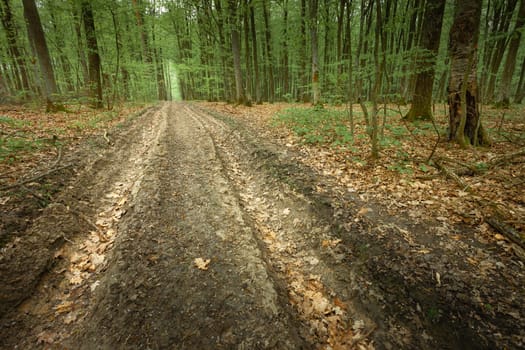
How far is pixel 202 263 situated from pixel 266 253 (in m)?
0.90

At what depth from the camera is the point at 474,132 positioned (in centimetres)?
559

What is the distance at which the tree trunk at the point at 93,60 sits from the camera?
1162 centimetres

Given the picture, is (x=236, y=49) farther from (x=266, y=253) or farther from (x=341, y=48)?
(x=266, y=253)

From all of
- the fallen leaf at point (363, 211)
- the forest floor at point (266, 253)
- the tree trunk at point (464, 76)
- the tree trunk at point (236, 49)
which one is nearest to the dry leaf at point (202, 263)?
the forest floor at point (266, 253)

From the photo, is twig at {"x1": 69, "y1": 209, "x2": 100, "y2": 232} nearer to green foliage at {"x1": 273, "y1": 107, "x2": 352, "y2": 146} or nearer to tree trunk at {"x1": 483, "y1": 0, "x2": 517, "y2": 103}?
green foliage at {"x1": 273, "y1": 107, "x2": 352, "y2": 146}

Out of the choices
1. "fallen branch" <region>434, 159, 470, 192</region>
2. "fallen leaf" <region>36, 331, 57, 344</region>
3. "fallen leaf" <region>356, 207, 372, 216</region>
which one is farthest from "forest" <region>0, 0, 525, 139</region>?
"fallen leaf" <region>36, 331, 57, 344</region>

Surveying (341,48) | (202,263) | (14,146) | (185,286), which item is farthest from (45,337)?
(341,48)

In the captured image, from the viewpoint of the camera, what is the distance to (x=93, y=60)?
12.2 meters

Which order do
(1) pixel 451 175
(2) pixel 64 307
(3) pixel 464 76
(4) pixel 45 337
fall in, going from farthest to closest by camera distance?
1. (3) pixel 464 76
2. (1) pixel 451 175
3. (2) pixel 64 307
4. (4) pixel 45 337

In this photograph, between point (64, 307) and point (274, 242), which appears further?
point (274, 242)

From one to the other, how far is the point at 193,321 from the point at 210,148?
5393 mm

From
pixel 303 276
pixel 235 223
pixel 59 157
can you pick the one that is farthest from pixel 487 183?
pixel 59 157

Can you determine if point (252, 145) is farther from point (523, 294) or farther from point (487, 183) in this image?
point (523, 294)

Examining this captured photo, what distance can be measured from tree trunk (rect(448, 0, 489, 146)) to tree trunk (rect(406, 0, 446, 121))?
6.52 feet
